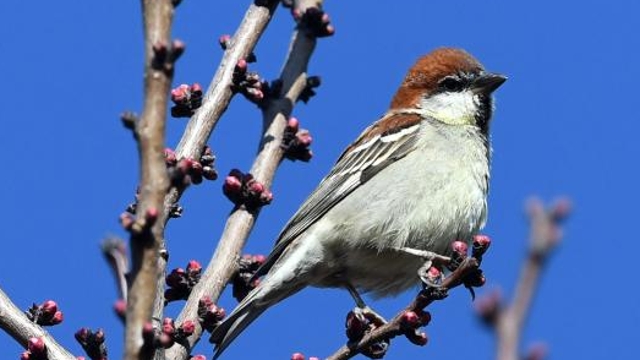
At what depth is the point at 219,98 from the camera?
15.6ft

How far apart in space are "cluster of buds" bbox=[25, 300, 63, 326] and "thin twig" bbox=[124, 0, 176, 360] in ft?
5.75

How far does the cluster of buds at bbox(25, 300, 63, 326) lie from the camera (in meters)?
3.79

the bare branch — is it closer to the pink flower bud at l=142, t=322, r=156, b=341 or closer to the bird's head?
the pink flower bud at l=142, t=322, r=156, b=341

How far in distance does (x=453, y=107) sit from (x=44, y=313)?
4.13 m

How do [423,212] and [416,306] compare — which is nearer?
[416,306]

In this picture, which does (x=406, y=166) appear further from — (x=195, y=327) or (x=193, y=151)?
(x=195, y=327)

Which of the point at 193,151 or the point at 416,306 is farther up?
the point at 193,151

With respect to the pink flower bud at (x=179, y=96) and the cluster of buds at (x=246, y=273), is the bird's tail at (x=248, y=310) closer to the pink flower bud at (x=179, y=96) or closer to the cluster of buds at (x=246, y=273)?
the cluster of buds at (x=246, y=273)

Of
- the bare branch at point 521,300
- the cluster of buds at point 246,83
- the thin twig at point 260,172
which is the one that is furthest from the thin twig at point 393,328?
the bare branch at point 521,300

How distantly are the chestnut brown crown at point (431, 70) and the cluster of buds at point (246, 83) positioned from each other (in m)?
2.65

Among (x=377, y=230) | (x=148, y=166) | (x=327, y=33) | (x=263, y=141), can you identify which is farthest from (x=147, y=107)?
(x=377, y=230)

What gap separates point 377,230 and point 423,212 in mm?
328

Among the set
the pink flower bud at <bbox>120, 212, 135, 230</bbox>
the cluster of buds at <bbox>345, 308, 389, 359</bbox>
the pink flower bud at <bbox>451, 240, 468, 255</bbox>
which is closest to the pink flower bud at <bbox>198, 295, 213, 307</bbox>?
the cluster of buds at <bbox>345, 308, 389, 359</bbox>

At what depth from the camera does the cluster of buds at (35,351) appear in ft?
11.7
